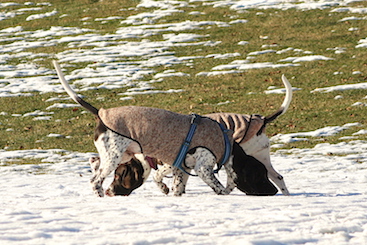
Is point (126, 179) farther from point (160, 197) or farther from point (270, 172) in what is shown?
point (270, 172)

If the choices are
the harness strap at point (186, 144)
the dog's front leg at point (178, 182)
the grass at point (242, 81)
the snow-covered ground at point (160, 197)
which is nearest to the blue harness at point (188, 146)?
the harness strap at point (186, 144)

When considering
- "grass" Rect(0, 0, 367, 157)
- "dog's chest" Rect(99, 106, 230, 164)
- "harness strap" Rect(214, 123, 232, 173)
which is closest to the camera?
"dog's chest" Rect(99, 106, 230, 164)

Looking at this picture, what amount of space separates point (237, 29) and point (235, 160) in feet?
60.9

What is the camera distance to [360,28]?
77.9ft

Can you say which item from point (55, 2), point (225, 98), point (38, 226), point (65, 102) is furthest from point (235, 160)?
point (55, 2)

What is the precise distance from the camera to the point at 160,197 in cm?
723

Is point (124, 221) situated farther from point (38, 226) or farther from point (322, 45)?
point (322, 45)

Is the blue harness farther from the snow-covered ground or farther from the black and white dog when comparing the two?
the snow-covered ground

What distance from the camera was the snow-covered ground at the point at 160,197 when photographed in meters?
4.66

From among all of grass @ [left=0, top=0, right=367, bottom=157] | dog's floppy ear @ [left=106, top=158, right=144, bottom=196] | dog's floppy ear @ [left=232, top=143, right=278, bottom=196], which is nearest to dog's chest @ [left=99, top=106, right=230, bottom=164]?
dog's floppy ear @ [left=232, top=143, right=278, bottom=196]

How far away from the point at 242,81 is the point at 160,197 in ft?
39.8

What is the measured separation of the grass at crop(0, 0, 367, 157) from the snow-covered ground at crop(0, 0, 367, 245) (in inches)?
19.3

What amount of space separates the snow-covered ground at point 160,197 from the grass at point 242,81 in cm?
49

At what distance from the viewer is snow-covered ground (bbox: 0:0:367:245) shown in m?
4.66
